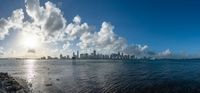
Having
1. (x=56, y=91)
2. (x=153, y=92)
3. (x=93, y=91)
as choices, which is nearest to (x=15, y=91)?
(x=56, y=91)

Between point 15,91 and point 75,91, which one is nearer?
point 15,91

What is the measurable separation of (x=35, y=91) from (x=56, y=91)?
590 cm

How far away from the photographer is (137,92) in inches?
2168

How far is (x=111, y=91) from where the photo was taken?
56625 mm

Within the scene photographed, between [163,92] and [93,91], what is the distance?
18.9 m

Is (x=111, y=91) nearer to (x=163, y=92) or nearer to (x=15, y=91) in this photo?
(x=163, y=92)

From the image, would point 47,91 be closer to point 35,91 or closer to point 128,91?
point 35,91

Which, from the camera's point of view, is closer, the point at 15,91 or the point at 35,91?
the point at 15,91

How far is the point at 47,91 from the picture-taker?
55.2 m

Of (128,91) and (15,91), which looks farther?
(128,91)

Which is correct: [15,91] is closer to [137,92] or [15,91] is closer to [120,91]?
[120,91]

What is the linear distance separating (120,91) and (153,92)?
9.06 m

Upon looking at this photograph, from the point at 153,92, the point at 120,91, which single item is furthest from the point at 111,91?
the point at 153,92

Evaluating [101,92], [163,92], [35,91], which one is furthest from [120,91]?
[35,91]
